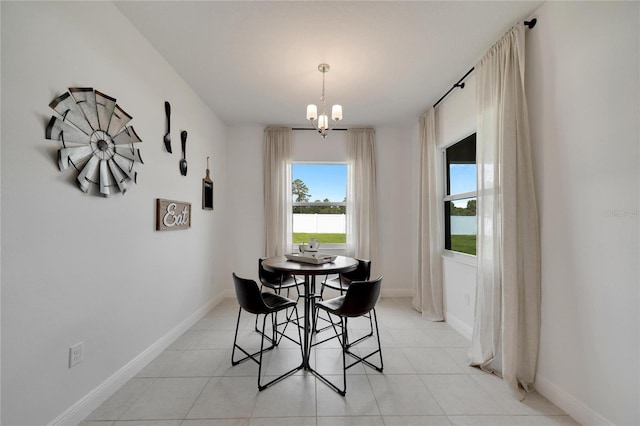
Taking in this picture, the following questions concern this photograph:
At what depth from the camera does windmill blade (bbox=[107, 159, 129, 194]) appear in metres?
1.76

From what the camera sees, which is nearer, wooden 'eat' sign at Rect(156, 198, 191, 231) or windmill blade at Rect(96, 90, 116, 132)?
windmill blade at Rect(96, 90, 116, 132)

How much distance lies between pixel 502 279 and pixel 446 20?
2.01 meters

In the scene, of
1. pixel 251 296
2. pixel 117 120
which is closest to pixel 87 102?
pixel 117 120

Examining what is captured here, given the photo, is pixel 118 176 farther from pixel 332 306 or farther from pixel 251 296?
pixel 332 306

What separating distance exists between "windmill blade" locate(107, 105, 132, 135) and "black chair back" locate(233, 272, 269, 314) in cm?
137

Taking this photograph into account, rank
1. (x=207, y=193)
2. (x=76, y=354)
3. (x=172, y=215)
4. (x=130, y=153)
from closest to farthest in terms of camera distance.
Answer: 1. (x=76, y=354)
2. (x=130, y=153)
3. (x=172, y=215)
4. (x=207, y=193)

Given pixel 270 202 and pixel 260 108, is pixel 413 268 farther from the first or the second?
pixel 260 108

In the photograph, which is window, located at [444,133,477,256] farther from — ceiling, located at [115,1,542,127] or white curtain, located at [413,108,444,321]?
ceiling, located at [115,1,542,127]

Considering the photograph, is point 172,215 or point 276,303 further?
point 172,215

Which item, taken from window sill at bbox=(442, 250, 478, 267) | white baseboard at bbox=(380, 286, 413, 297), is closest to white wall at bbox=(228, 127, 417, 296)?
white baseboard at bbox=(380, 286, 413, 297)

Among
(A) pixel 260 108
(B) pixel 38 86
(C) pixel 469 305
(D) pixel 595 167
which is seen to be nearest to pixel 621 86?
(D) pixel 595 167

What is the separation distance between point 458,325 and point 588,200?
1894 mm

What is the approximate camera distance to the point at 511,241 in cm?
186

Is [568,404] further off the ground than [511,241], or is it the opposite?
[511,241]
